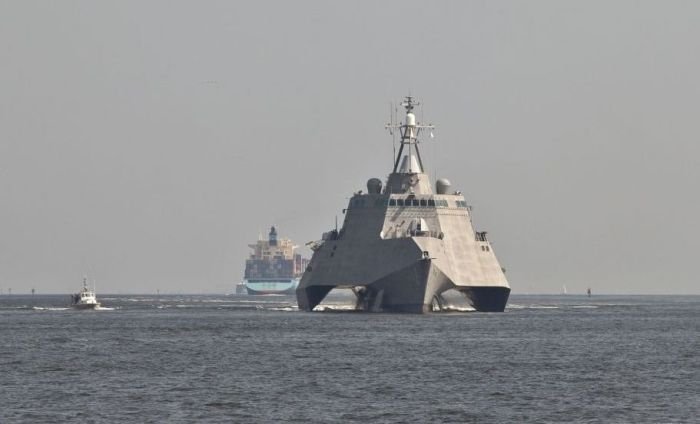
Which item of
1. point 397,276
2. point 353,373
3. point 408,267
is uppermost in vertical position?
point 408,267

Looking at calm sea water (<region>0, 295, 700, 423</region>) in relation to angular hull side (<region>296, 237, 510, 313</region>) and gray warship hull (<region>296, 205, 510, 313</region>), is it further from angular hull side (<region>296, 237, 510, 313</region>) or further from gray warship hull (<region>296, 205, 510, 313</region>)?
gray warship hull (<region>296, 205, 510, 313</region>)

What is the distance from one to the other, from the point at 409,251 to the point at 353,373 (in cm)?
5432

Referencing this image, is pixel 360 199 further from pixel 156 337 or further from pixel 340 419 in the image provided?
pixel 340 419

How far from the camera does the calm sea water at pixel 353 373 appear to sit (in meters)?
58.2

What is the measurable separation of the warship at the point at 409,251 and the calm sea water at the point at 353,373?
30.0ft

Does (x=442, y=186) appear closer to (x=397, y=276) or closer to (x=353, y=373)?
(x=397, y=276)

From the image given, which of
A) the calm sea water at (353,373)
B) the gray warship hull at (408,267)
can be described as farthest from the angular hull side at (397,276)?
the calm sea water at (353,373)

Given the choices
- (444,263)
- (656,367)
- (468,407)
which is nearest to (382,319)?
(444,263)

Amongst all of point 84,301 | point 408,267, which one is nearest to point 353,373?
point 408,267

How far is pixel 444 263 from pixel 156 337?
33.4 meters

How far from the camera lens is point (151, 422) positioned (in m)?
54.8

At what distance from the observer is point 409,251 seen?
5030 inches

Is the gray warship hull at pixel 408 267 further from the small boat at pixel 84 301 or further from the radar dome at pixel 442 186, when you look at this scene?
the small boat at pixel 84 301

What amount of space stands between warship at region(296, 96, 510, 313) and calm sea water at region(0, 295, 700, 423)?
913 cm
